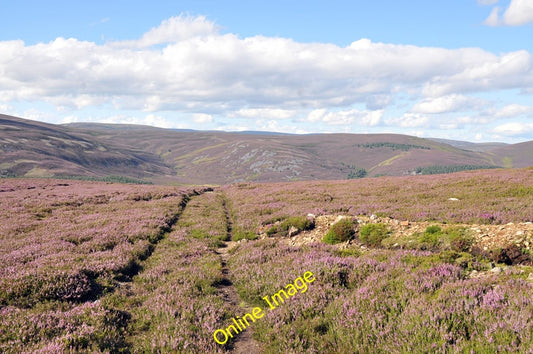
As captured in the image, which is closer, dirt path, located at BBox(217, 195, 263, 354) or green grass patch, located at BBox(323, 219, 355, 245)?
dirt path, located at BBox(217, 195, 263, 354)

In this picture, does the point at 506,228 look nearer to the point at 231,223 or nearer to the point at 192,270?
the point at 192,270

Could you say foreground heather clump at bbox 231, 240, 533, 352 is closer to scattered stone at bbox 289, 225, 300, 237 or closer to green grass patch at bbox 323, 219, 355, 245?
green grass patch at bbox 323, 219, 355, 245

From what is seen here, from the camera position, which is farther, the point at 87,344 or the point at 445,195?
the point at 445,195

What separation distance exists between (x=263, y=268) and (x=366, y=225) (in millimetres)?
5013

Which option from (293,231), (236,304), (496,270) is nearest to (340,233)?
(293,231)

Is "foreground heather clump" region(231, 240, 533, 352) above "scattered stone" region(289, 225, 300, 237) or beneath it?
above


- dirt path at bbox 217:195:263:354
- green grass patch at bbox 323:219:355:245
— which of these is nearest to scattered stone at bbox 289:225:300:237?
green grass patch at bbox 323:219:355:245

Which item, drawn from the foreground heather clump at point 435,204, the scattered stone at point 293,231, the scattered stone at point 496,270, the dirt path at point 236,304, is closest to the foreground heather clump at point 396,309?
the dirt path at point 236,304

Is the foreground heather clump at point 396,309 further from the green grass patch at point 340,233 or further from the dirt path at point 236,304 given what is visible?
the green grass patch at point 340,233

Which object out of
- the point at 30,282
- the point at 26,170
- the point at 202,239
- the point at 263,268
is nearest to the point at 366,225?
the point at 263,268

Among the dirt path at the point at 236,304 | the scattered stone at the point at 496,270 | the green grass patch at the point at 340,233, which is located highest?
the scattered stone at the point at 496,270

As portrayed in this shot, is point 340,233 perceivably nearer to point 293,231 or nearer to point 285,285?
point 293,231

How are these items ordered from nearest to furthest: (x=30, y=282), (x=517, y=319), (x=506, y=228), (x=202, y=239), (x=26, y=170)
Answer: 1. (x=517, y=319)
2. (x=30, y=282)
3. (x=506, y=228)
4. (x=202, y=239)
5. (x=26, y=170)

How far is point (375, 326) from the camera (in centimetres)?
600
